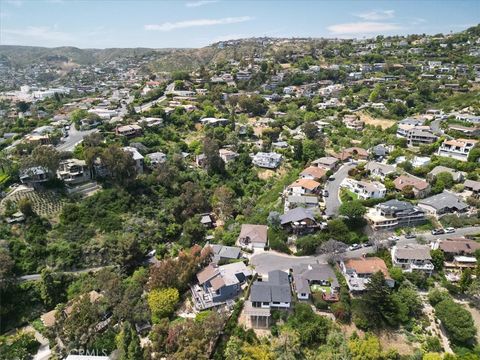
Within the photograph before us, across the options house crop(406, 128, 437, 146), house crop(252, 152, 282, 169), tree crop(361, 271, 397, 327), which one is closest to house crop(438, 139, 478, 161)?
house crop(406, 128, 437, 146)

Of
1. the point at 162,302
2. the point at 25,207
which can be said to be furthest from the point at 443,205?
the point at 25,207

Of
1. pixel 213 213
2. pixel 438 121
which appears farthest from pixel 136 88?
pixel 438 121

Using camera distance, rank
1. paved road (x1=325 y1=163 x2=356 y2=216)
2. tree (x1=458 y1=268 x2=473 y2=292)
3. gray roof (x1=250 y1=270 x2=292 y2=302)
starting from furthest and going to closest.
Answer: paved road (x1=325 y1=163 x2=356 y2=216)
tree (x1=458 y1=268 x2=473 y2=292)
gray roof (x1=250 y1=270 x2=292 y2=302)

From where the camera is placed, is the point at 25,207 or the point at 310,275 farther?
the point at 25,207

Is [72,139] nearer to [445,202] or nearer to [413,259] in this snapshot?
[413,259]

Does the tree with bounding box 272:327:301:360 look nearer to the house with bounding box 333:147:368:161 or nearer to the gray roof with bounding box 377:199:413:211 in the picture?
the gray roof with bounding box 377:199:413:211

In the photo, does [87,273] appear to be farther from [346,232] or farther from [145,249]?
[346,232]
